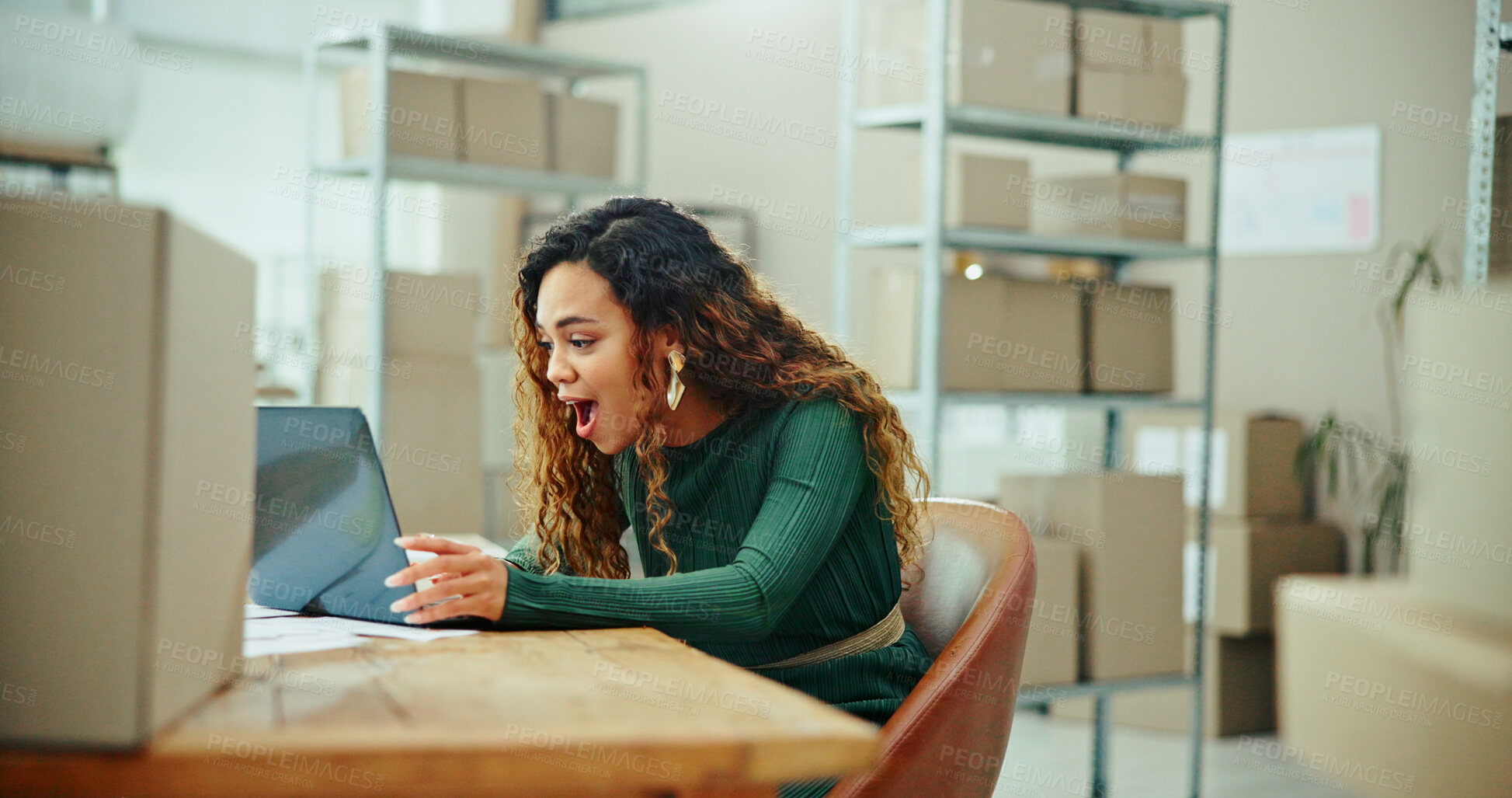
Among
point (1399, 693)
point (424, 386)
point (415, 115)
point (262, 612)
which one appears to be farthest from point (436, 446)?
point (1399, 693)

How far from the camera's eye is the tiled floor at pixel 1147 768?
9.97ft

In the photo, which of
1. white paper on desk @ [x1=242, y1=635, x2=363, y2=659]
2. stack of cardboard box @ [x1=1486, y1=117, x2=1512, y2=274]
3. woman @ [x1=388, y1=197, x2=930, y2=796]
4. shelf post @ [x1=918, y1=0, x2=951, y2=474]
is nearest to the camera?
white paper on desk @ [x1=242, y1=635, x2=363, y2=659]

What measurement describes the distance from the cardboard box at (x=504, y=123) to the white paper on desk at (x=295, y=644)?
7.59 feet

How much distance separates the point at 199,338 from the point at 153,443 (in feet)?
0.28

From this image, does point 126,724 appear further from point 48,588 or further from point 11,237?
point 11,237

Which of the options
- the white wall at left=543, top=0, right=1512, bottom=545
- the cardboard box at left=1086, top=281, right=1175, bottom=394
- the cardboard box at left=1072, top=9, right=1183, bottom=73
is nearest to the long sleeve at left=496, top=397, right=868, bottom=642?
the cardboard box at left=1086, top=281, right=1175, bottom=394

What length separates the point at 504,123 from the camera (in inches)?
129

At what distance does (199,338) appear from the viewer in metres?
0.77

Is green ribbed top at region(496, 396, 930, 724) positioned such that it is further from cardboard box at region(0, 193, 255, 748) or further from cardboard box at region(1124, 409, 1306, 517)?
cardboard box at region(1124, 409, 1306, 517)

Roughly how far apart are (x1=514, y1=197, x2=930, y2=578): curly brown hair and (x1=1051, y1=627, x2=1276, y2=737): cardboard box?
2.29 meters

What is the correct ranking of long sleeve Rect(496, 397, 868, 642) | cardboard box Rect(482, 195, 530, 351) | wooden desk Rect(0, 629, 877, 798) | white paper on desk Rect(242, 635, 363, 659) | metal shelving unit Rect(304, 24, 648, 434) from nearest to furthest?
wooden desk Rect(0, 629, 877, 798) → white paper on desk Rect(242, 635, 363, 659) → long sleeve Rect(496, 397, 868, 642) → metal shelving unit Rect(304, 24, 648, 434) → cardboard box Rect(482, 195, 530, 351)

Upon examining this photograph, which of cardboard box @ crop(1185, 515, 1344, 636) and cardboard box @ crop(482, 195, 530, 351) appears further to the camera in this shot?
cardboard box @ crop(482, 195, 530, 351)

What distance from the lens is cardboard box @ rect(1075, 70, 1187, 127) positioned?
2.91 meters

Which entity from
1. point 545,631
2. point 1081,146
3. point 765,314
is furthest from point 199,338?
point 1081,146
